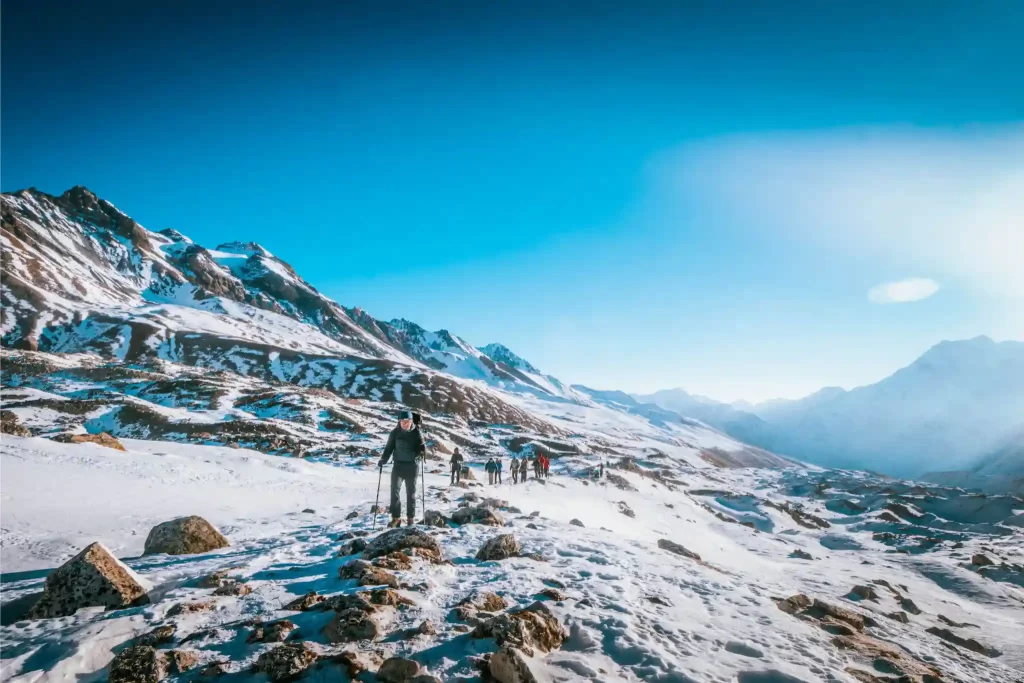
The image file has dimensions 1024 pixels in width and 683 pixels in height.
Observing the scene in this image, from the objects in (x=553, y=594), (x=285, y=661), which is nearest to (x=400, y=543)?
(x=553, y=594)

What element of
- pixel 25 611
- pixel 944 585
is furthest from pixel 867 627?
pixel 944 585

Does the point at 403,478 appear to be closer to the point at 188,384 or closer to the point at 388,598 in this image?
the point at 388,598

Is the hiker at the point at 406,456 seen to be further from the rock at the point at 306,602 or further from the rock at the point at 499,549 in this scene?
the rock at the point at 306,602

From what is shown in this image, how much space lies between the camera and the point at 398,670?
198 inches

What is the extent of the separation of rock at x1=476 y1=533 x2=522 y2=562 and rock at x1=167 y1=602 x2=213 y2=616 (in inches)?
204

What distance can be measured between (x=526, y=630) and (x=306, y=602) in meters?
3.45

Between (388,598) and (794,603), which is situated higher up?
(388,598)

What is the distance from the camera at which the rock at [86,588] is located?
6746 mm

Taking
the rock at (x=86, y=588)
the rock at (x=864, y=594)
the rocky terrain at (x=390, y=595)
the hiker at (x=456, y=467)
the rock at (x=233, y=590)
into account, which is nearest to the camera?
the rocky terrain at (x=390, y=595)

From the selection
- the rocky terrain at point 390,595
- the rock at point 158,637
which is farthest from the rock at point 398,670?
the rock at point 158,637

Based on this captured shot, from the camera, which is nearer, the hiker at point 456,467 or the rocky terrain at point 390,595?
the rocky terrain at point 390,595

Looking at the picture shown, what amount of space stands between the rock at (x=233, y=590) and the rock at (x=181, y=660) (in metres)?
2.25

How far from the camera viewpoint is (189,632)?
6.00m

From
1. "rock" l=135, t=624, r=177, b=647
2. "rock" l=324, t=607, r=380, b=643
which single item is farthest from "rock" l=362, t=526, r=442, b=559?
"rock" l=135, t=624, r=177, b=647
